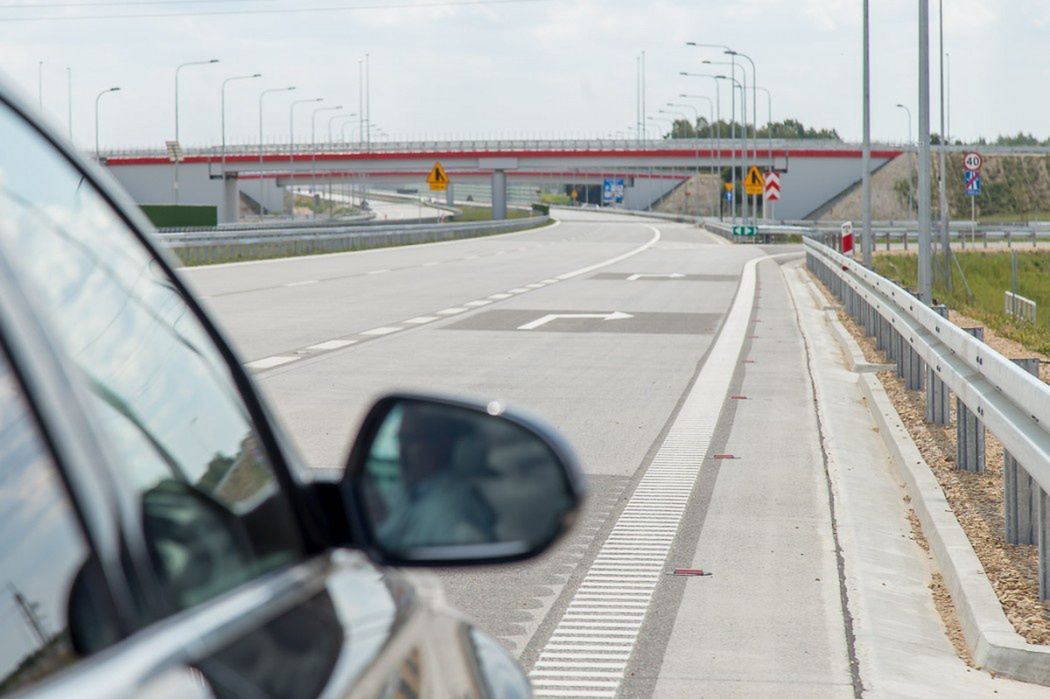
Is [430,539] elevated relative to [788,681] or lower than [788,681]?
elevated

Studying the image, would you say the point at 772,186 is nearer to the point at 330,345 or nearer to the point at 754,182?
the point at 754,182

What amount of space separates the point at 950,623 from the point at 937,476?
3083 mm

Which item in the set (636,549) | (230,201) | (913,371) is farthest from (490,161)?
(636,549)

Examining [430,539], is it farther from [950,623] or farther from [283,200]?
[283,200]

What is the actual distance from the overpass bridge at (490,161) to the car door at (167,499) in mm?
105766

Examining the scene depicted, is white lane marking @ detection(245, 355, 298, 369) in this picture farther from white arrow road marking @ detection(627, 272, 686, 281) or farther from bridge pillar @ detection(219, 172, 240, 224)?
bridge pillar @ detection(219, 172, 240, 224)

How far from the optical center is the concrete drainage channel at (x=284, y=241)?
136ft

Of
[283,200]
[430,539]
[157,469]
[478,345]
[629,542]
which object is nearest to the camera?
[157,469]

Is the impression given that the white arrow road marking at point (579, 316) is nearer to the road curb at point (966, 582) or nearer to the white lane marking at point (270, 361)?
the white lane marking at point (270, 361)

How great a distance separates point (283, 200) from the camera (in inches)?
6831

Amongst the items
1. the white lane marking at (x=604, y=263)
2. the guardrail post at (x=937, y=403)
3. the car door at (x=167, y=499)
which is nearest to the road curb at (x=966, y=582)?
the guardrail post at (x=937, y=403)

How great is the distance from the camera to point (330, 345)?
59.5 feet

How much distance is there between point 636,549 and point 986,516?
Result: 1.81 meters

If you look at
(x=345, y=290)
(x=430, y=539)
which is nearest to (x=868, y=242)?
(x=345, y=290)
